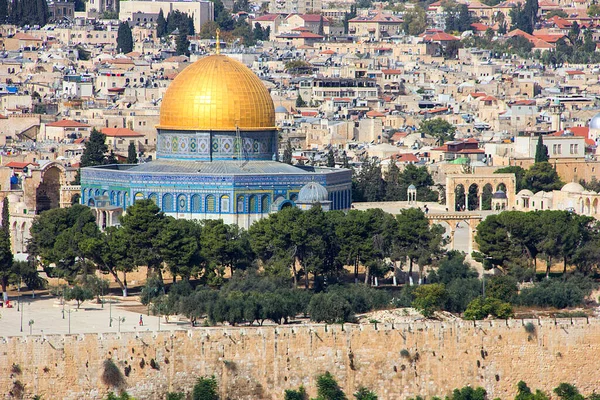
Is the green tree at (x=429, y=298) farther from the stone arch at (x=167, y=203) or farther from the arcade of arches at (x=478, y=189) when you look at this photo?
the arcade of arches at (x=478, y=189)

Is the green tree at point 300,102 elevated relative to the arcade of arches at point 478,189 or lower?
lower

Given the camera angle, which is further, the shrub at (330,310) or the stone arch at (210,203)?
the stone arch at (210,203)

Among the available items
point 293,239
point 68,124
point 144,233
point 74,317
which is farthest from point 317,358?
point 68,124

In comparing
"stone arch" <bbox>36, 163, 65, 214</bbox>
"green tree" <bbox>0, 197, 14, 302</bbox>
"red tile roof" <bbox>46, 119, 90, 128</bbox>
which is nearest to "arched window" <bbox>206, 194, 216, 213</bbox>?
"green tree" <bbox>0, 197, 14, 302</bbox>

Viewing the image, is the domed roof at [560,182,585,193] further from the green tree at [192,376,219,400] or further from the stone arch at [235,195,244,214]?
the green tree at [192,376,219,400]

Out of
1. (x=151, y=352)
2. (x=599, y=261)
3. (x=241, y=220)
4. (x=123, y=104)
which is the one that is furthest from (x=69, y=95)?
(x=151, y=352)

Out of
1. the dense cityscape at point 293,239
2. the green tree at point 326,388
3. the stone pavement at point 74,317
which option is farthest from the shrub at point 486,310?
the stone pavement at point 74,317
